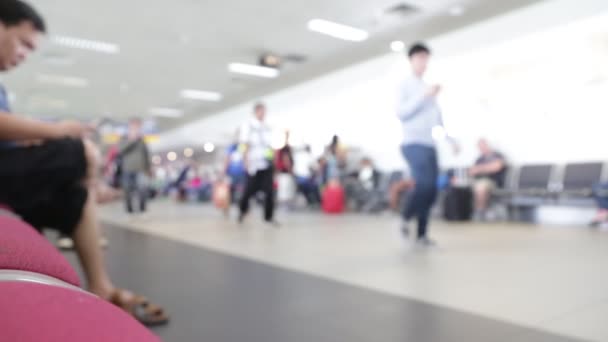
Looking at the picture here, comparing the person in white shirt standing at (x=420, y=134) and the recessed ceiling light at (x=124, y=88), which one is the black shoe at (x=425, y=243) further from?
the recessed ceiling light at (x=124, y=88)

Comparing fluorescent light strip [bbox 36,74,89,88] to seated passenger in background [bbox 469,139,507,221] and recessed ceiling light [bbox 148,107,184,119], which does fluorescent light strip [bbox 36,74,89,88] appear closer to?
recessed ceiling light [bbox 148,107,184,119]

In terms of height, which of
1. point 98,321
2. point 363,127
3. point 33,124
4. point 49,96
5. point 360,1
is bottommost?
point 98,321

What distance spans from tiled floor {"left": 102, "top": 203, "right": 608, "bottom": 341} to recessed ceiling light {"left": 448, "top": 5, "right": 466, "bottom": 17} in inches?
157

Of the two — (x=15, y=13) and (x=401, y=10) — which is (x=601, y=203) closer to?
(x=401, y=10)

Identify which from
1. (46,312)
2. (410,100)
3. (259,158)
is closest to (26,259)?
(46,312)

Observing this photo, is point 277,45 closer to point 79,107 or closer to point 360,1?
point 360,1

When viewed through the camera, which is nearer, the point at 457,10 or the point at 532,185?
the point at 532,185

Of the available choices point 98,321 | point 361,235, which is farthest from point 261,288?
point 361,235

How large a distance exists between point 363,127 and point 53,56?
22.1 feet

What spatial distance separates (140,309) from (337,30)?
7.05 meters

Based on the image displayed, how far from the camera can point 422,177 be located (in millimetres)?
3174

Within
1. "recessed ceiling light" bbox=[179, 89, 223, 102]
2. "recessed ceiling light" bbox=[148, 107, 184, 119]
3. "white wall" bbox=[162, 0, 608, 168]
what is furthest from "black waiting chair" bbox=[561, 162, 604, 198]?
"recessed ceiling light" bbox=[148, 107, 184, 119]

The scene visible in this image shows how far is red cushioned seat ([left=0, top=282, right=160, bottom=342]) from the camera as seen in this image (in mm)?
367

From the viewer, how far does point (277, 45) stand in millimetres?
8555
